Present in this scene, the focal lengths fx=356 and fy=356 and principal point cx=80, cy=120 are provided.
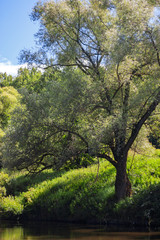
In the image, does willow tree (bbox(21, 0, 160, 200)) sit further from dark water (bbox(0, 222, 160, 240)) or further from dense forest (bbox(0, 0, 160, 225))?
dark water (bbox(0, 222, 160, 240))

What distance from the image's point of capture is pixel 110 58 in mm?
18344

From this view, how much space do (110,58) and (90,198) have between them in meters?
8.43

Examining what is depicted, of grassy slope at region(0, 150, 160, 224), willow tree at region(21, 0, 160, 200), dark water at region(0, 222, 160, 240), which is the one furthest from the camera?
grassy slope at region(0, 150, 160, 224)

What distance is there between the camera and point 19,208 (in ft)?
81.8

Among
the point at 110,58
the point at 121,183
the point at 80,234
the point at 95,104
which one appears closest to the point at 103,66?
the point at 110,58

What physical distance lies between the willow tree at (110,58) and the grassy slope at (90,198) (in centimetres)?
126

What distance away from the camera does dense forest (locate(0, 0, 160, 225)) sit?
17438mm

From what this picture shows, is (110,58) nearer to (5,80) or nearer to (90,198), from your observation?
(90,198)

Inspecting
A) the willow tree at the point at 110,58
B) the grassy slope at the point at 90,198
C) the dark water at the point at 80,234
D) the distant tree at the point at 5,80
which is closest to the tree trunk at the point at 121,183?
the willow tree at the point at 110,58

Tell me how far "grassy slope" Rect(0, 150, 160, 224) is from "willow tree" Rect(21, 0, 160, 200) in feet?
4.15

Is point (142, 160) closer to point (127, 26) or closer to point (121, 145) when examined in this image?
point (121, 145)

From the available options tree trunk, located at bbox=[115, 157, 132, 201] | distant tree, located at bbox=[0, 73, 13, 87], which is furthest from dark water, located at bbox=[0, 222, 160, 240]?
distant tree, located at bbox=[0, 73, 13, 87]

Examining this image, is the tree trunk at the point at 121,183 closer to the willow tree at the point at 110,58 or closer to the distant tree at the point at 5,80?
the willow tree at the point at 110,58

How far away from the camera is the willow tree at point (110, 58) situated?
17281mm
